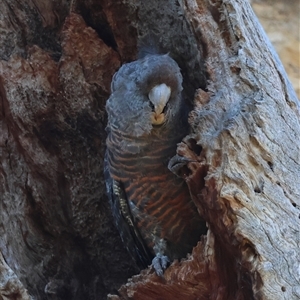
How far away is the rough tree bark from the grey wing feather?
0.21 meters

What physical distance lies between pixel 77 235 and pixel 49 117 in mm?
516

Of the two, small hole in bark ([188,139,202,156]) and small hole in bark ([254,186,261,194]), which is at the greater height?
small hole in bark ([188,139,202,156])

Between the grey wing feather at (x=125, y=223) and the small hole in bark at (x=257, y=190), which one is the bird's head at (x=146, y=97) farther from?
the small hole in bark at (x=257, y=190)

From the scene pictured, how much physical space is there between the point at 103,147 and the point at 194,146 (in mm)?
827

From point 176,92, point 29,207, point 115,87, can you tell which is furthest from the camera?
point 29,207

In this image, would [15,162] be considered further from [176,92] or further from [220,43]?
[220,43]

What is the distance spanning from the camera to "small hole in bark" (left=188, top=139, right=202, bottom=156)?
167 centimetres

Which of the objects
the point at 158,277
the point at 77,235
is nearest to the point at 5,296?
the point at 158,277

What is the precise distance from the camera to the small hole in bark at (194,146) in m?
1.67

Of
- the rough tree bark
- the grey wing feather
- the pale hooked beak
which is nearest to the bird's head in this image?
the pale hooked beak

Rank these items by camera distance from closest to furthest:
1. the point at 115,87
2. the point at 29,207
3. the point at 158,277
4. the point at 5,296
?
the point at 5,296 → the point at 158,277 → the point at 115,87 → the point at 29,207

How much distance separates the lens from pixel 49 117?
2359 millimetres

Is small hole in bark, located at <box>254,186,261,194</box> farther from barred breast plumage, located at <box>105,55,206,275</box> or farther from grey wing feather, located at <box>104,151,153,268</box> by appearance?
grey wing feather, located at <box>104,151,153,268</box>

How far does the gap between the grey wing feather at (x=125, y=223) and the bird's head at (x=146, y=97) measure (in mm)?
244
